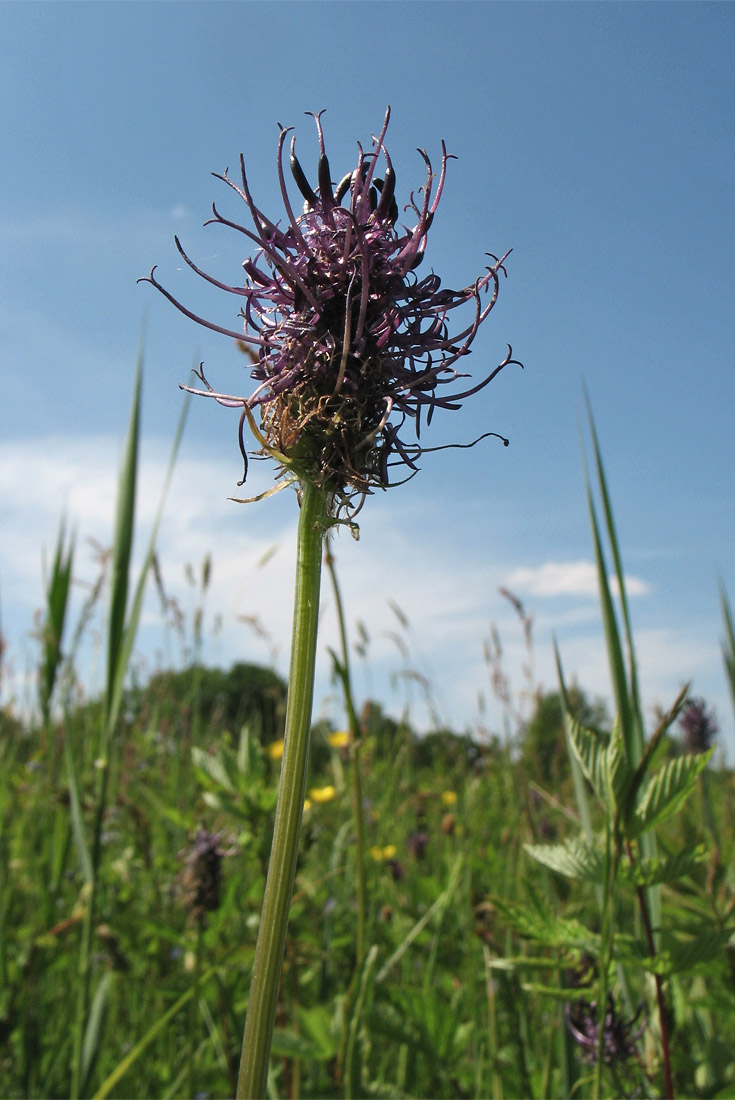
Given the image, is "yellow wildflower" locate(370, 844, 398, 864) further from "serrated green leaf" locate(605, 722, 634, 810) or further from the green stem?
the green stem

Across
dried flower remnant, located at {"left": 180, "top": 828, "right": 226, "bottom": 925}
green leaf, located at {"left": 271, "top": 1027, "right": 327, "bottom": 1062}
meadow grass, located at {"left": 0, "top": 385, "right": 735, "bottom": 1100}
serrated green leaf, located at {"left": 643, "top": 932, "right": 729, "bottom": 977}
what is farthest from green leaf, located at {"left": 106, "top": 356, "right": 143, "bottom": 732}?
serrated green leaf, located at {"left": 643, "top": 932, "right": 729, "bottom": 977}

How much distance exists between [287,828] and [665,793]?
75 cm

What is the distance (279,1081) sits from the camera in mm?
2379

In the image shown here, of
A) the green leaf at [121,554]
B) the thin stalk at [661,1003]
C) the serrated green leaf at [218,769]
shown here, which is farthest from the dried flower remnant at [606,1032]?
the green leaf at [121,554]

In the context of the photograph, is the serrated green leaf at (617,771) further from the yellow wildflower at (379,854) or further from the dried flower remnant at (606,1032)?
the yellow wildflower at (379,854)

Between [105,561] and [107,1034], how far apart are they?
199cm

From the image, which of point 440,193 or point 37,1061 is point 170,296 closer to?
point 440,193

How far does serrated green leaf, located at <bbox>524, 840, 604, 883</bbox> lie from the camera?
139 cm

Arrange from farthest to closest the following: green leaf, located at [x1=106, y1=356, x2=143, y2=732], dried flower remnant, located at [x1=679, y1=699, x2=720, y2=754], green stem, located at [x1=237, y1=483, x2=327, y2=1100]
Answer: dried flower remnant, located at [x1=679, y1=699, x2=720, y2=754] → green leaf, located at [x1=106, y1=356, x2=143, y2=732] → green stem, located at [x1=237, y1=483, x2=327, y2=1100]

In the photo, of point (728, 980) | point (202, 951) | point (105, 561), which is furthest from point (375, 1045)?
point (105, 561)

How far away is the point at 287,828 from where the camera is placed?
0.91 metres

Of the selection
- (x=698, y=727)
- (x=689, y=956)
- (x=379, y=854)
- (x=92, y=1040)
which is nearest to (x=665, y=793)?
(x=689, y=956)

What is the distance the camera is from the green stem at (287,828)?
0.86 meters

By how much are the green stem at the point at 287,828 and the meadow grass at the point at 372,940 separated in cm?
51
